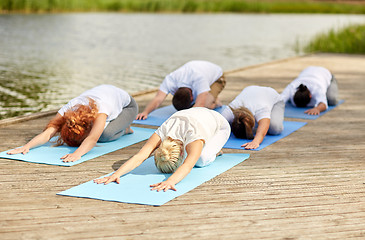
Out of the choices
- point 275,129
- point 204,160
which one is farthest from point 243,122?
point 204,160

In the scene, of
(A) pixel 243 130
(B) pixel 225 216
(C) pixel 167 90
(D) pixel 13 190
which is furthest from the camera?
(C) pixel 167 90

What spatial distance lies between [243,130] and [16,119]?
7.13 feet

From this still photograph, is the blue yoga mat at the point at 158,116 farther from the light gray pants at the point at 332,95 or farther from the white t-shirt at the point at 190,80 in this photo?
the light gray pants at the point at 332,95

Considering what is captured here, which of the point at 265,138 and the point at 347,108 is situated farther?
the point at 347,108

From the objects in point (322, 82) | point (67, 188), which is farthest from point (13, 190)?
point (322, 82)

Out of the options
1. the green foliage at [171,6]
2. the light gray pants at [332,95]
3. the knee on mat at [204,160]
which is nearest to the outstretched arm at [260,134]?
the knee on mat at [204,160]

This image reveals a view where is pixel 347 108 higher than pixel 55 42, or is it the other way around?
pixel 347 108

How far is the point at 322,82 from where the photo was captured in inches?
243

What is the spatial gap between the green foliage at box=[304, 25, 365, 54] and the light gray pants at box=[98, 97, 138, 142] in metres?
10.7

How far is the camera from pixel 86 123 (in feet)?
13.5

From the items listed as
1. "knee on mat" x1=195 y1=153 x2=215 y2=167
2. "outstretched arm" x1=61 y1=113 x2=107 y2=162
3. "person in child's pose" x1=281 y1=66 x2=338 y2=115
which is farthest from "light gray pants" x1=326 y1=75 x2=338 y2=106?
"outstretched arm" x1=61 y1=113 x2=107 y2=162

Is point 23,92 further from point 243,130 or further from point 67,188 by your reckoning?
point 67,188

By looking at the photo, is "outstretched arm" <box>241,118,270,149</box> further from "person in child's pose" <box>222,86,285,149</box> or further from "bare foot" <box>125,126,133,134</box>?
"bare foot" <box>125,126,133,134</box>

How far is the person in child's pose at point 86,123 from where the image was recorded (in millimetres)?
4055
